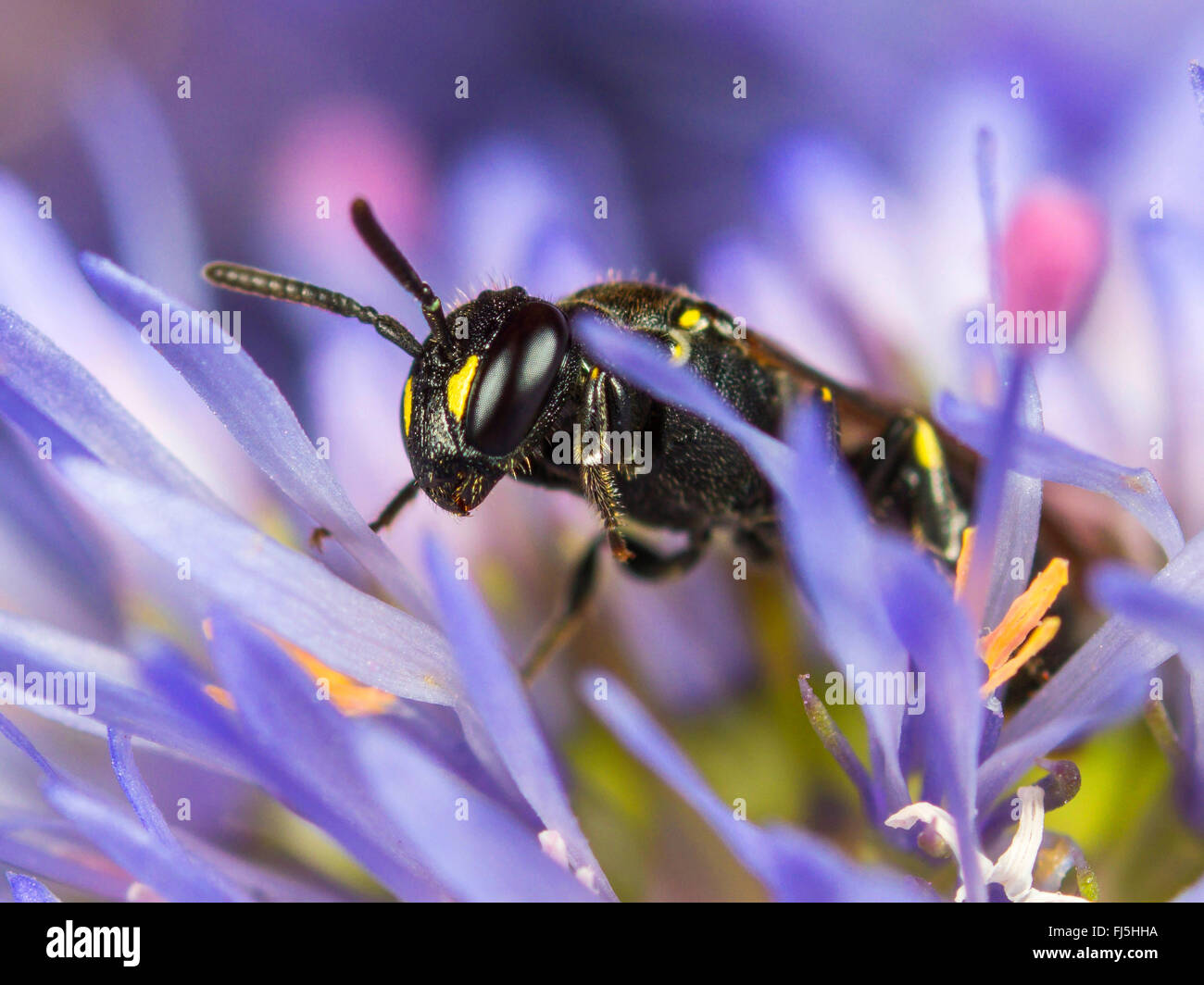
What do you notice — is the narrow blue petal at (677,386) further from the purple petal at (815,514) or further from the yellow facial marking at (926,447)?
the yellow facial marking at (926,447)

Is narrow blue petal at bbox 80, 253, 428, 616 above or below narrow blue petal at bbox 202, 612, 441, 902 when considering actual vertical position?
above

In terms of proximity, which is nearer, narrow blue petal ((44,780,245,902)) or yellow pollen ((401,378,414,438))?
narrow blue petal ((44,780,245,902))

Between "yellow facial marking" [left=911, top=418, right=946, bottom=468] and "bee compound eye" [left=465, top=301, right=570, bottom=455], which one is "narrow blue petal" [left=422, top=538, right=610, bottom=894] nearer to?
"bee compound eye" [left=465, top=301, right=570, bottom=455]

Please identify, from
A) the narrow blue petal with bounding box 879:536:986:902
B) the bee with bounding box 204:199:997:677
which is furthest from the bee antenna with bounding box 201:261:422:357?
the narrow blue petal with bounding box 879:536:986:902

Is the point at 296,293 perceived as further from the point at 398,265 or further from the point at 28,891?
the point at 28,891

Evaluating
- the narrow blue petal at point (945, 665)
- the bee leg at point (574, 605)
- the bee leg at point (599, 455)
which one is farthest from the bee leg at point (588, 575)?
the narrow blue petal at point (945, 665)
